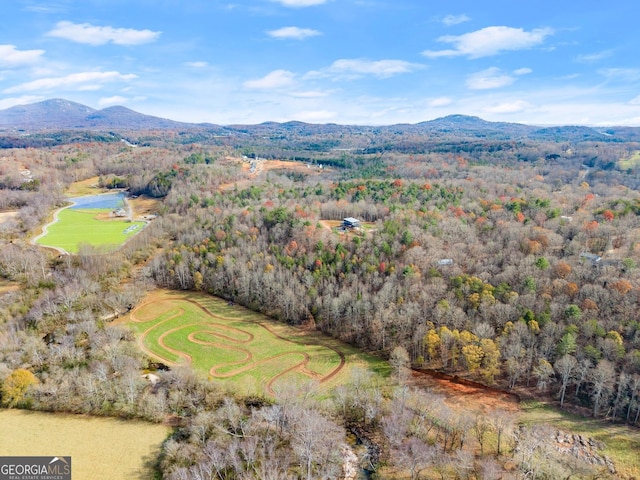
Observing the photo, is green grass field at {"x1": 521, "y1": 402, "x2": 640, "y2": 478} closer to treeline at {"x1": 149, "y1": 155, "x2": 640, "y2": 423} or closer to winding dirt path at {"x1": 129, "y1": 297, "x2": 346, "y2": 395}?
treeline at {"x1": 149, "y1": 155, "x2": 640, "y2": 423}

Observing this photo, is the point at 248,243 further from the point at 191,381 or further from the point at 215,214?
the point at 191,381

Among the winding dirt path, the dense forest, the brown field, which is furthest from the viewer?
the brown field

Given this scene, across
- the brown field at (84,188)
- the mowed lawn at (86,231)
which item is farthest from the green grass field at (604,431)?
the brown field at (84,188)

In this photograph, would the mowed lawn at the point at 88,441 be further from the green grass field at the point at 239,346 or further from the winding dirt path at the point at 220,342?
the winding dirt path at the point at 220,342

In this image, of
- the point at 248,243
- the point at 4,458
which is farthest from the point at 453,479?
the point at 248,243

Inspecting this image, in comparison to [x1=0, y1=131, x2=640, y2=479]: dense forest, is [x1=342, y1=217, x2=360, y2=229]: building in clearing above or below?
above

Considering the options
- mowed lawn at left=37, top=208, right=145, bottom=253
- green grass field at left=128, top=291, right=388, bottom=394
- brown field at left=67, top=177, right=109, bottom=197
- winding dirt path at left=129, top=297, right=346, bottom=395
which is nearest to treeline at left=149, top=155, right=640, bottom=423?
green grass field at left=128, top=291, right=388, bottom=394

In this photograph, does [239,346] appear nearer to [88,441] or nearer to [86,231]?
[88,441]
